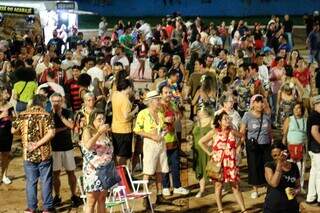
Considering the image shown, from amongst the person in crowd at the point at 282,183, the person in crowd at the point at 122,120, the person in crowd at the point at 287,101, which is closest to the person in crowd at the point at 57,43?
the person in crowd at the point at 287,101

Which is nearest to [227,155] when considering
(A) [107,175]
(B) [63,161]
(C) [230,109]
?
(C) [230,109]

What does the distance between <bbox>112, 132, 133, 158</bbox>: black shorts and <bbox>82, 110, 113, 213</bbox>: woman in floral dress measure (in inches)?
82.3

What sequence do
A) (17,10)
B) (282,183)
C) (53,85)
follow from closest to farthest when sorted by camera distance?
(282,183) < (53,85) < (17,10)

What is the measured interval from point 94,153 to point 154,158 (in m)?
1.68

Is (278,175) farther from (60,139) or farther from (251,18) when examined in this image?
(251,18)

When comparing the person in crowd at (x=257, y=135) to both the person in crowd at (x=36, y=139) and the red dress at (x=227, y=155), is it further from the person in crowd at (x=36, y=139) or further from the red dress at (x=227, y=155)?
the person in crowd at (x=36, y=139)

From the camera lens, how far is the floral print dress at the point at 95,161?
7828mm

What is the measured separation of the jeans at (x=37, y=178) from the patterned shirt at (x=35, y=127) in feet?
0.41

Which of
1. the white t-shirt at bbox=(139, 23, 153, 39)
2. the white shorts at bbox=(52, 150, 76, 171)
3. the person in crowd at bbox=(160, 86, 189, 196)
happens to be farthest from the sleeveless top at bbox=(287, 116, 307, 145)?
the white t-shirt at bbox=(139, 23, 153, 39)

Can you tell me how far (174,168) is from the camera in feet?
32.8

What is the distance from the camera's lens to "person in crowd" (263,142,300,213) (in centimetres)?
693

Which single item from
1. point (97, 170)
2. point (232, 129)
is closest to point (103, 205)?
point (97, 170)

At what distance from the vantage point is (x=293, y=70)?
14016mm

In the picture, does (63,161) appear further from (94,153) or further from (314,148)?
(314,148)
